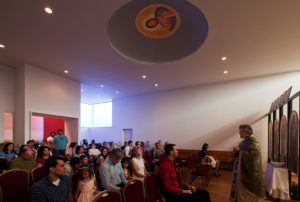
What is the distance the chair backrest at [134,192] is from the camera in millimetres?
2352

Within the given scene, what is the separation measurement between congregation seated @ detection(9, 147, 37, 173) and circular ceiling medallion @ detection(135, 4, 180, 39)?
4.45 m

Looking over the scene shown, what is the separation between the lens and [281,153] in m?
5.32

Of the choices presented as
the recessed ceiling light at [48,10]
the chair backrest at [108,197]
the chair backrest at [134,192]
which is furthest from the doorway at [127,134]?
the chair backrest at [108,197]

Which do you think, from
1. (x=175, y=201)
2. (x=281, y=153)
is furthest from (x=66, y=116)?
(x=281, y=153)

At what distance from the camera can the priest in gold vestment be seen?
3438 mm

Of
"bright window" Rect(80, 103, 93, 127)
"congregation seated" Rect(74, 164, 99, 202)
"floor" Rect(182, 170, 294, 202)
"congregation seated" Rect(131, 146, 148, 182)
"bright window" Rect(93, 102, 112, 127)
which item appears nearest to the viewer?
"congregation seated" Rect(74, 164, 99, 202)

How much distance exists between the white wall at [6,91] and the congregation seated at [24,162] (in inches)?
178

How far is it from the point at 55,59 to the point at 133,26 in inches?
125

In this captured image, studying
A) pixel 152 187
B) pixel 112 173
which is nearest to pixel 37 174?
pixel 112 173

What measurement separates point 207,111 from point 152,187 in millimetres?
7912

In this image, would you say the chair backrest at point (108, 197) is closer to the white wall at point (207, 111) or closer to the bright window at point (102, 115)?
the white wall at point (207, 111)

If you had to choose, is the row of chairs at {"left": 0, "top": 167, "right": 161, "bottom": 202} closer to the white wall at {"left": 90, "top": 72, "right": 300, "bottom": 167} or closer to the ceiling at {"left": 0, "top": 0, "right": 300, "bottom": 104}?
the ceiling at {"left": 0, "top": 0, "right": 300, "bottom": 104}

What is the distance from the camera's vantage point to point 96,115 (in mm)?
16359

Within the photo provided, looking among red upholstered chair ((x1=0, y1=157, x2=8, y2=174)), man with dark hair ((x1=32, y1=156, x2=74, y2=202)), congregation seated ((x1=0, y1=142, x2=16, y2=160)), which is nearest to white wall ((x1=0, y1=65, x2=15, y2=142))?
congregation seated ((x1=0, y1=142, x2=16, y2=160))
